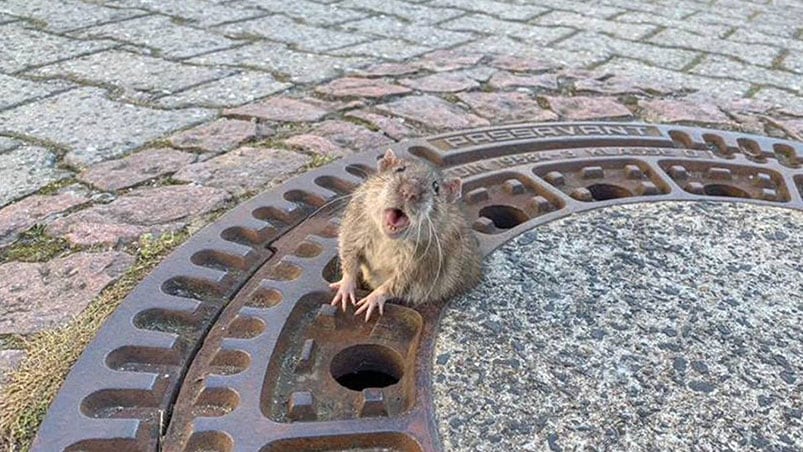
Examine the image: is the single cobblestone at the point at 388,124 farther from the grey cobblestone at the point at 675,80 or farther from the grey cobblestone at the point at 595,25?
the grey cobblestone at the point at 595,25

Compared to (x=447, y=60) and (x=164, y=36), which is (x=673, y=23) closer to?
(x=447, y=60)

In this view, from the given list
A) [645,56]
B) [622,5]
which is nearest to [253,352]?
[645,56]

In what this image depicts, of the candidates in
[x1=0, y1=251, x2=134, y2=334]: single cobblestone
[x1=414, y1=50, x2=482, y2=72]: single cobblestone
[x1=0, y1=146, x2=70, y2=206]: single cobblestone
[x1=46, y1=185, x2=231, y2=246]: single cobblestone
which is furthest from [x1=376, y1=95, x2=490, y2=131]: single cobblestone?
[x1=0, y1=251, x2=134, y2=334]: single cobblestone

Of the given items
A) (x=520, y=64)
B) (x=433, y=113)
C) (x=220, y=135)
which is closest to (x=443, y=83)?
(x=433, y=113)

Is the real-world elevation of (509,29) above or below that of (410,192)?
below

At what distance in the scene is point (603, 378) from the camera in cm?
174

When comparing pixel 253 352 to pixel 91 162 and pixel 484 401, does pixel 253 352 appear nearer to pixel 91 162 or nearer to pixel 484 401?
pixel 484 401

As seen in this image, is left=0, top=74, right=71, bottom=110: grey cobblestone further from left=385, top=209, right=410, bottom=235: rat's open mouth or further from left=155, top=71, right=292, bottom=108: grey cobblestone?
left=385, top=209, right=410, bottom=235: rat's open mouth

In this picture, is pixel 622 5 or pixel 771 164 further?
pixel 622 5

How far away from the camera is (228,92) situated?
129 inches

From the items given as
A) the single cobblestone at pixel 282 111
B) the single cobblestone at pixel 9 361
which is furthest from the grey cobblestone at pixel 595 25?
the single cobblestone at pixel 9 361

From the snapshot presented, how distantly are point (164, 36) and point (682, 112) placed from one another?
102 inches

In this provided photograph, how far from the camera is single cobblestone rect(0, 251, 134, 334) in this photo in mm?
1850

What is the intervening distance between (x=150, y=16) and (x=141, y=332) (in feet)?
10.0
